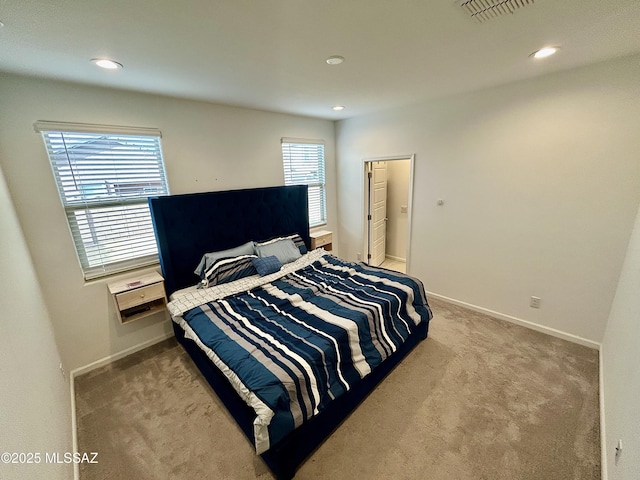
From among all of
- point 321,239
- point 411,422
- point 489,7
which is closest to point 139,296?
point 321,239

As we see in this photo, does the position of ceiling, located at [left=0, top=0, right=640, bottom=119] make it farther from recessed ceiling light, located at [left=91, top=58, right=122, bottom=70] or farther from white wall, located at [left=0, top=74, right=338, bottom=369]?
white wall, located at [left=0, top=74, right=338, bottom=369]

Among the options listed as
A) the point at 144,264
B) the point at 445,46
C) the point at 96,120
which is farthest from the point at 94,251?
the point at 445,46

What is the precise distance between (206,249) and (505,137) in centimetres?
347

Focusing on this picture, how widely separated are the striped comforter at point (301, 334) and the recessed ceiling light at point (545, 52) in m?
2.02

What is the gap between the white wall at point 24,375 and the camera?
854 millimetres

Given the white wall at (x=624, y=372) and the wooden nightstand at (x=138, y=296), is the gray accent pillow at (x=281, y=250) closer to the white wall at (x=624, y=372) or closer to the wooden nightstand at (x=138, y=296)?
the wooden nightstand at (x=138, y=296)

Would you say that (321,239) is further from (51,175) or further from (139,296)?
(51,175)

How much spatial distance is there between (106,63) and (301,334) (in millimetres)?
2331

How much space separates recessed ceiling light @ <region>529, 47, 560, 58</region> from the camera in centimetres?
179

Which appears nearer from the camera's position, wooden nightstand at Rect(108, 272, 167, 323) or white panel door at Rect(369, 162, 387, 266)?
wooden nightstand at Rect(108, 272, 167, 323)

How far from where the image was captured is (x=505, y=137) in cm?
264

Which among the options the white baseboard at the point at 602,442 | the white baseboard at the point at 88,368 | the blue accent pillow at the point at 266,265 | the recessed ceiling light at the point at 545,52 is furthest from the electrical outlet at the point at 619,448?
the white baseboard at the point at 88,368

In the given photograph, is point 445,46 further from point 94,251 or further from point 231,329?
point 94,251

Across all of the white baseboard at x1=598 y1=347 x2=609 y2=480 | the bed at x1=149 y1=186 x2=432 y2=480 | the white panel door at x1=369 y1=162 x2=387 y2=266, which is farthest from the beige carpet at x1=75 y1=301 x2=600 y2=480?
the white panel door at x1=369 y1=162 x2=387 y2=266
